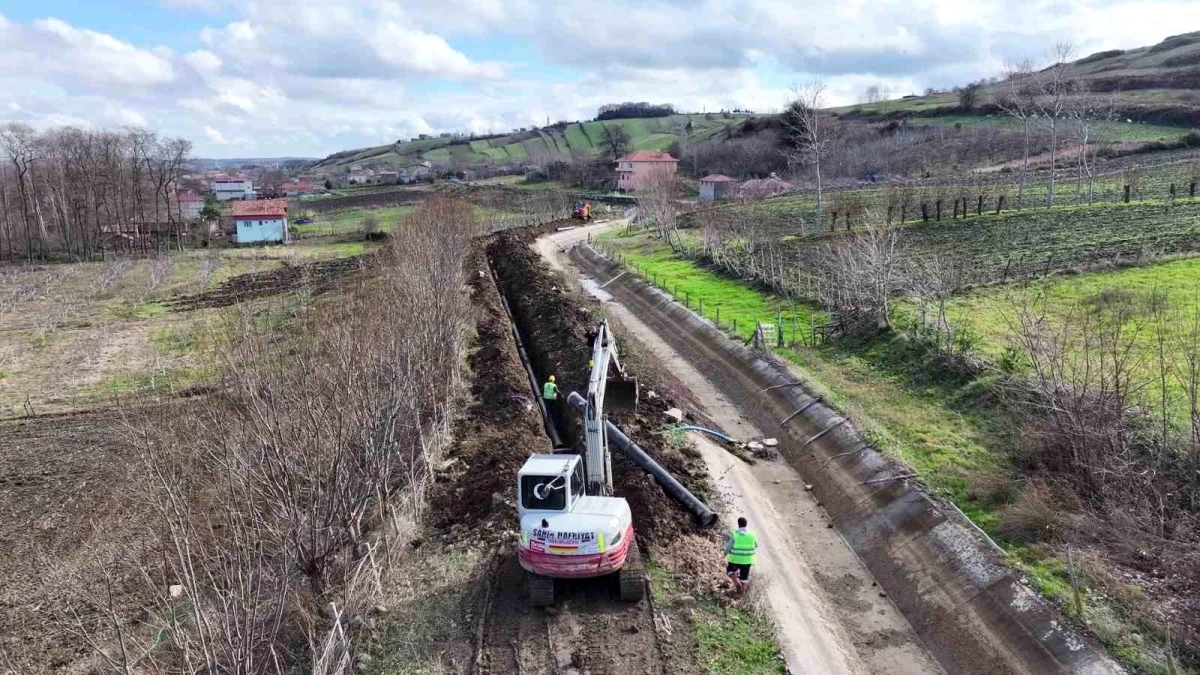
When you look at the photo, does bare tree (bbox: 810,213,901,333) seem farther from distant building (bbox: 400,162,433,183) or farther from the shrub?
distant building (bbox: 400,162,433,183)

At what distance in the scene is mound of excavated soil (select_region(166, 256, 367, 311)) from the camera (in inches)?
1826

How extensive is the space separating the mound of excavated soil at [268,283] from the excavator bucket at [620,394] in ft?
91.6

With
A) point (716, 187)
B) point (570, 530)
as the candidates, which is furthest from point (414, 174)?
point (570, 530)

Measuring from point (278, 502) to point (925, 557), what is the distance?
1350 cm

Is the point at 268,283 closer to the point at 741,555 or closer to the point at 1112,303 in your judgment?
the point at 741,555

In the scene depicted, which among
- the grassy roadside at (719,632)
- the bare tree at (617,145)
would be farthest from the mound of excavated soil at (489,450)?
the bare tree at (617,145)

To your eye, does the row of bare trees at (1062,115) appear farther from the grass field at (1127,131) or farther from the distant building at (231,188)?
the distant building at (231,188)

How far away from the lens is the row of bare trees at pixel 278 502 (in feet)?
31.3

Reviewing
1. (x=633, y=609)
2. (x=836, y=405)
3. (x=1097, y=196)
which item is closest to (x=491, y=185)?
(x=1097, y=196)

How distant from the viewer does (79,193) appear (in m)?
79.6

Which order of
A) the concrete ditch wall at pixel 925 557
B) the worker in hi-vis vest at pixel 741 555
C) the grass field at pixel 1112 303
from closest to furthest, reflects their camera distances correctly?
the concrete ditch wall at pixel 925 557 < the worker in hi-vis vest at pixel 741 555 < the grass field at pixel 1112 303

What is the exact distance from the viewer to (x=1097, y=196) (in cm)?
5359

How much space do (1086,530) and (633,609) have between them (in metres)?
9.37

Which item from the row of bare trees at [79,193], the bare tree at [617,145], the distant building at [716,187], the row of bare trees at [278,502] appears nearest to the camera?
the row of bare trees at [278,502]
